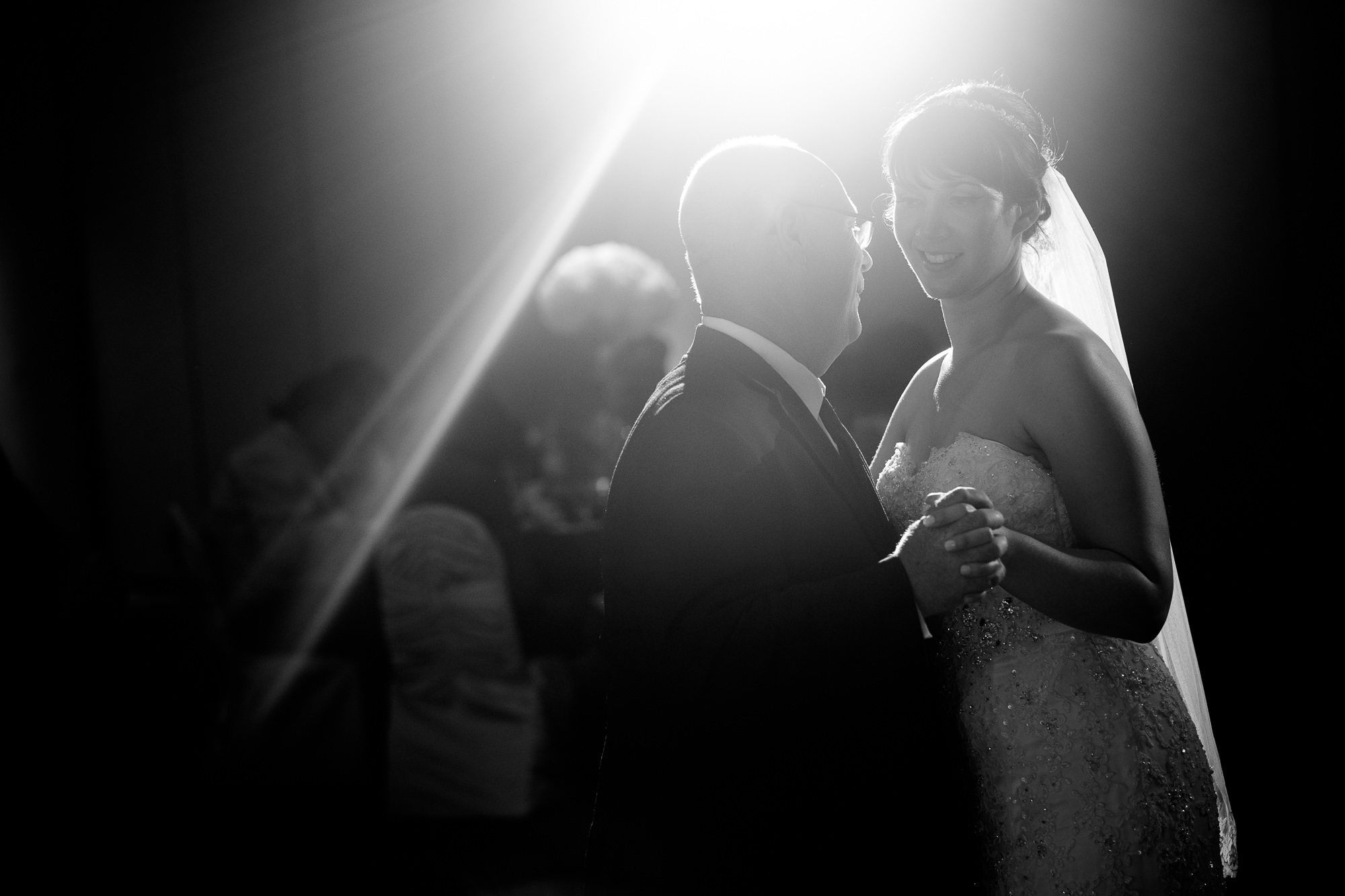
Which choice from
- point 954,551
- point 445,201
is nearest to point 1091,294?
point 954,551

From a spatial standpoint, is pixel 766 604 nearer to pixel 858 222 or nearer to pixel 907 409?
pixel 858 222

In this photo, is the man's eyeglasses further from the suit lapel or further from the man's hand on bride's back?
the man's hand on bride's back

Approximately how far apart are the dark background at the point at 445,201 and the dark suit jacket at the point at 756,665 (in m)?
1.96

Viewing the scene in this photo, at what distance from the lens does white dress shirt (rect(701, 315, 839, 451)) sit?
4.81 feet

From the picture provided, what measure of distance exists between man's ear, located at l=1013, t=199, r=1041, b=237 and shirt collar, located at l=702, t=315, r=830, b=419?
0.47 metres

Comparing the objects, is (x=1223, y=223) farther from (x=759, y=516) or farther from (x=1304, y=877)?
(x=759, y=516)

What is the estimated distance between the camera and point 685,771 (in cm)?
137

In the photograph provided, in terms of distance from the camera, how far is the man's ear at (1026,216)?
5.60ft

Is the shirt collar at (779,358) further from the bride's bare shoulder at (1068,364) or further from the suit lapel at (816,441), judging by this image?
the bride's bare shoulder at (1068,364)

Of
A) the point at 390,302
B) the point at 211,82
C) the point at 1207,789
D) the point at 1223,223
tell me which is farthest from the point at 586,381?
the point at 1207,789

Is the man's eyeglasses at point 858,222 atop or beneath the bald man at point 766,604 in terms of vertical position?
atop

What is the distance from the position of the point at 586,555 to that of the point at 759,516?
10.2ft

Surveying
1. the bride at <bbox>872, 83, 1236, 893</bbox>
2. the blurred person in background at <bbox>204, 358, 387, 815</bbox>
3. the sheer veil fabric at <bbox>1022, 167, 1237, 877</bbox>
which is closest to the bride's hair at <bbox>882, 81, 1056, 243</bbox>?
the bride at <bbox>872, 83, 1236, 893</bbox>

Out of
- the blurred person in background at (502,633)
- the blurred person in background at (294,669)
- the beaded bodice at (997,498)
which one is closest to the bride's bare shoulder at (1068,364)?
the beaded bodice at (997,498)
